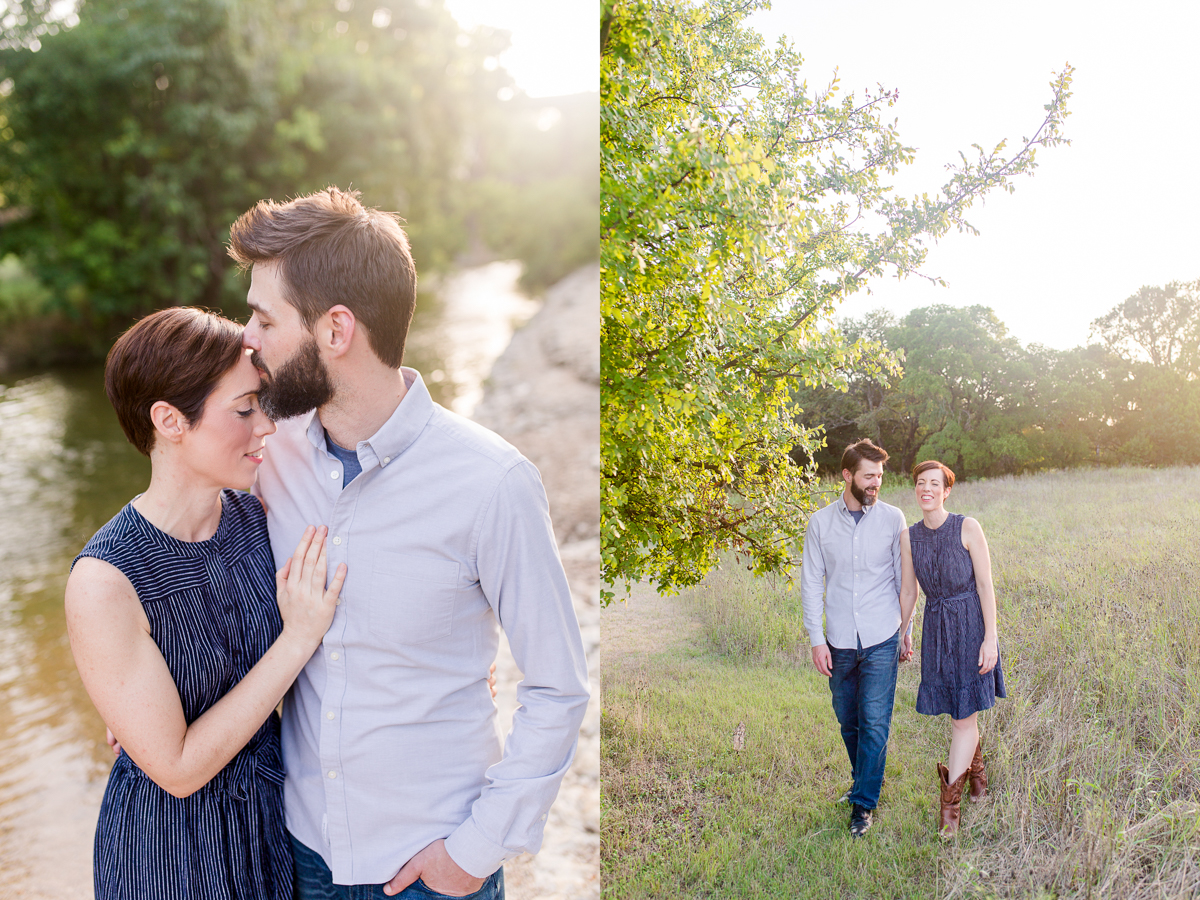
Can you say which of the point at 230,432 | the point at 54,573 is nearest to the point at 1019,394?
the point at 230,432

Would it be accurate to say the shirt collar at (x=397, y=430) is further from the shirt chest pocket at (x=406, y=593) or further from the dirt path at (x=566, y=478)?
the dirt path at (x=566, y=478)

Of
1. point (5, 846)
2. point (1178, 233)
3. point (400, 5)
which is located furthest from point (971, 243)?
point (400, 5)

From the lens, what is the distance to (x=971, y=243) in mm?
1733

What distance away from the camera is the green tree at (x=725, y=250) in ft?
6.08

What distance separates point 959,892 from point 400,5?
20.1 meters

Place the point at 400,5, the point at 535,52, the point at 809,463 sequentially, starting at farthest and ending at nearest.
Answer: the point at 400,5 < the point at 535,52 < the point at 809,463

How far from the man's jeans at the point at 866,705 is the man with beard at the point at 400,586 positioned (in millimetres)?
1058

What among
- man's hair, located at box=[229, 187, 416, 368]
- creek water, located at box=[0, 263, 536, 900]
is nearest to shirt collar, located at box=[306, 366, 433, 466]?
man's hair, located at box=[229, 187, 416, 368]

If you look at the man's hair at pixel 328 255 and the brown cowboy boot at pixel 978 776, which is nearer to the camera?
the man's hair at pixel 328 255

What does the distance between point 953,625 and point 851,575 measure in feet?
0.86

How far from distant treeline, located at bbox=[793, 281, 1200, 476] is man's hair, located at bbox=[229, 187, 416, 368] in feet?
4.08

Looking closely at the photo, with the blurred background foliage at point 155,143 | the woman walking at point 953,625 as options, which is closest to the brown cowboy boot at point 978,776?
the woman walking at point 953,625

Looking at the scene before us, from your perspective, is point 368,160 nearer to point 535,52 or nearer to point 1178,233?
point 535,52

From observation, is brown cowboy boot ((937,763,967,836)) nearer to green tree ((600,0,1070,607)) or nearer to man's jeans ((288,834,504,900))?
green tree ((600,0,1070,607))
